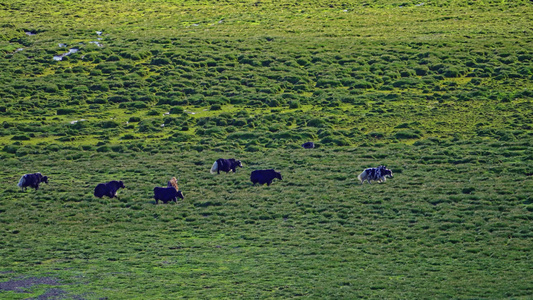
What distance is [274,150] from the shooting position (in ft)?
151

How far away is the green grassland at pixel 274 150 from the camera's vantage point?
924 inches

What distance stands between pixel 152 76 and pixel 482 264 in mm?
56485

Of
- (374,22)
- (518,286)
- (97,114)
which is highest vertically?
(374,22)

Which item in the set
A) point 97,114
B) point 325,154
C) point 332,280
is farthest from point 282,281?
point 97,114

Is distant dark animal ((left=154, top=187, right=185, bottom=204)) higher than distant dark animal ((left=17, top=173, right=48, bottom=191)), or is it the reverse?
distant dark animal ((left=17, top=173, right=48, bottom=191))

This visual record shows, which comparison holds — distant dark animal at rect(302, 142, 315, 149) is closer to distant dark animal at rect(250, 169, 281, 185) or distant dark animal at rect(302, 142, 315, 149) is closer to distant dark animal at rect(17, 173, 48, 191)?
distant dark animal at rect(250, 169, 281, 185)

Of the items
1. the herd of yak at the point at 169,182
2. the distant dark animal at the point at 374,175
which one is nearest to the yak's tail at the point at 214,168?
the herd of yak at the point at 169,182

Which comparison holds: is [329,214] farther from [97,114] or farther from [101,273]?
[97,114]

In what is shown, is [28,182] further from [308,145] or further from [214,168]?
[308,145]

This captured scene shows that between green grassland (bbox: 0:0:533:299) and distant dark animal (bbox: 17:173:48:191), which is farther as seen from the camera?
distant dark animal (bbox: 17:173:48:191)

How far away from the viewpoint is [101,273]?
2347 cm

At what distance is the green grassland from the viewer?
23469 mm

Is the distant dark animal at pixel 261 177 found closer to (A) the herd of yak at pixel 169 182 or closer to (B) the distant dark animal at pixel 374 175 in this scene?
(A) the herd of yak at pixel 169 182

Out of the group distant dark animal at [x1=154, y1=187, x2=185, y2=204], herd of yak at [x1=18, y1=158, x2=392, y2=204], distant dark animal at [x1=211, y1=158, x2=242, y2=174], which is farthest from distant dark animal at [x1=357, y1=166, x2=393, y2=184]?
distant dark animal at [x1=154, y1=187, x2=185, y2=204]
